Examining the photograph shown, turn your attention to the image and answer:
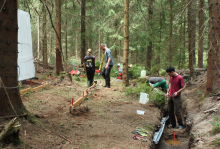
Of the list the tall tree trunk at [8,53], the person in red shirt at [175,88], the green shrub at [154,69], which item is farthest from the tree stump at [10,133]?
the green shrub at [154,69]

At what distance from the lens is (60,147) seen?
333cm

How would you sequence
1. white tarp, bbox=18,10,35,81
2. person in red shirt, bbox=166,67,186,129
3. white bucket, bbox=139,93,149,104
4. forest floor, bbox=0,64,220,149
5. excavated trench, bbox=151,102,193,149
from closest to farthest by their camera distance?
forest floor, bbox=0,64,220,149 → excavated trench, bbox=151,102,193,149 → person in red shirt, bbox=166,67,186,129 → white bucket, bbox=139,93,149,104 → white tarp, bbox=18,10,35,81

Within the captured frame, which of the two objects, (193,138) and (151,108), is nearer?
(193,138)

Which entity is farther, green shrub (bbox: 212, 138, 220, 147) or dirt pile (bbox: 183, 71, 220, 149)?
dirt pile (bbox: 183, 71, 220, 149)

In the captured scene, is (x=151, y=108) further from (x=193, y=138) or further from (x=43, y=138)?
(x=43, y=138)

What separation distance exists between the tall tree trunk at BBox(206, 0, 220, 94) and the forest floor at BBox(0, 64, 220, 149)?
70 centimetres

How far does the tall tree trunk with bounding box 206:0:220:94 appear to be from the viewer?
683 centimetres

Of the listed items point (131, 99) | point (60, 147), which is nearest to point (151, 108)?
point (131, 99)

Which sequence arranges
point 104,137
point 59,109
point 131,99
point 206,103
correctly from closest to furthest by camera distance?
point 104,137 < point 59,109 < point 206,103 < point 131,99

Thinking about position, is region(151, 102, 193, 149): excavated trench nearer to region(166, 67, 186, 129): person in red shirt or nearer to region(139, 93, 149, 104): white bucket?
region(166, 67, 186, 129): person in red shirt

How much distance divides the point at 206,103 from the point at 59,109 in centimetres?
488

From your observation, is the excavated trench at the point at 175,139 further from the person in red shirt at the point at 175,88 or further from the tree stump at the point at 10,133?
the tree stump at the point at 10,133

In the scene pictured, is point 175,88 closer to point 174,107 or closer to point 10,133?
point 174,107

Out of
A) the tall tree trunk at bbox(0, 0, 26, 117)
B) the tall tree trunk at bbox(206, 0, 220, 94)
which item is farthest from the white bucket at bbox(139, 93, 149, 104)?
the tall tree trunk at bbox(0, 0, 26, 117)
